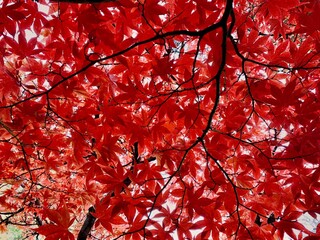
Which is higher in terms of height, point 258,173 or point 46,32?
point 46,32

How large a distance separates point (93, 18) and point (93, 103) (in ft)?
1.81

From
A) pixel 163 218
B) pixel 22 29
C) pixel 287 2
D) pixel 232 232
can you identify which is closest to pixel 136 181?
pixel 163 218

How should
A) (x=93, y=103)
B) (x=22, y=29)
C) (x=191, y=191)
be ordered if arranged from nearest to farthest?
(x=22, y=29) → (x=191, y=191) → (x=93, y=103)

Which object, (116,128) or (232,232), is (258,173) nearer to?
(232,232)

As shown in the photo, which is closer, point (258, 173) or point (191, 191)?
point (191, 191)

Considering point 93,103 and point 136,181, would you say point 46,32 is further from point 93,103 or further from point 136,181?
point 136,181

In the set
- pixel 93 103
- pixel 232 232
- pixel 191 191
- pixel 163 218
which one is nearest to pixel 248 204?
pixel 232 232

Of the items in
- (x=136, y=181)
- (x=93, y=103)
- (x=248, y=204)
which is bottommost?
(x=136, y=181)

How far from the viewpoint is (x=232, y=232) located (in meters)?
1.74

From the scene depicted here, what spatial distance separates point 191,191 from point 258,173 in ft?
1.50

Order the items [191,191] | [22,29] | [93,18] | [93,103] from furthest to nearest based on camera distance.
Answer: [93,103] < [191,191] < [22,29] < [93,18]

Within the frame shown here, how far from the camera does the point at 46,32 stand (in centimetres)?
178

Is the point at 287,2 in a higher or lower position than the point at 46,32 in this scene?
higher

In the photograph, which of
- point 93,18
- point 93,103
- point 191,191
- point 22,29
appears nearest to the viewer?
point 93,18
